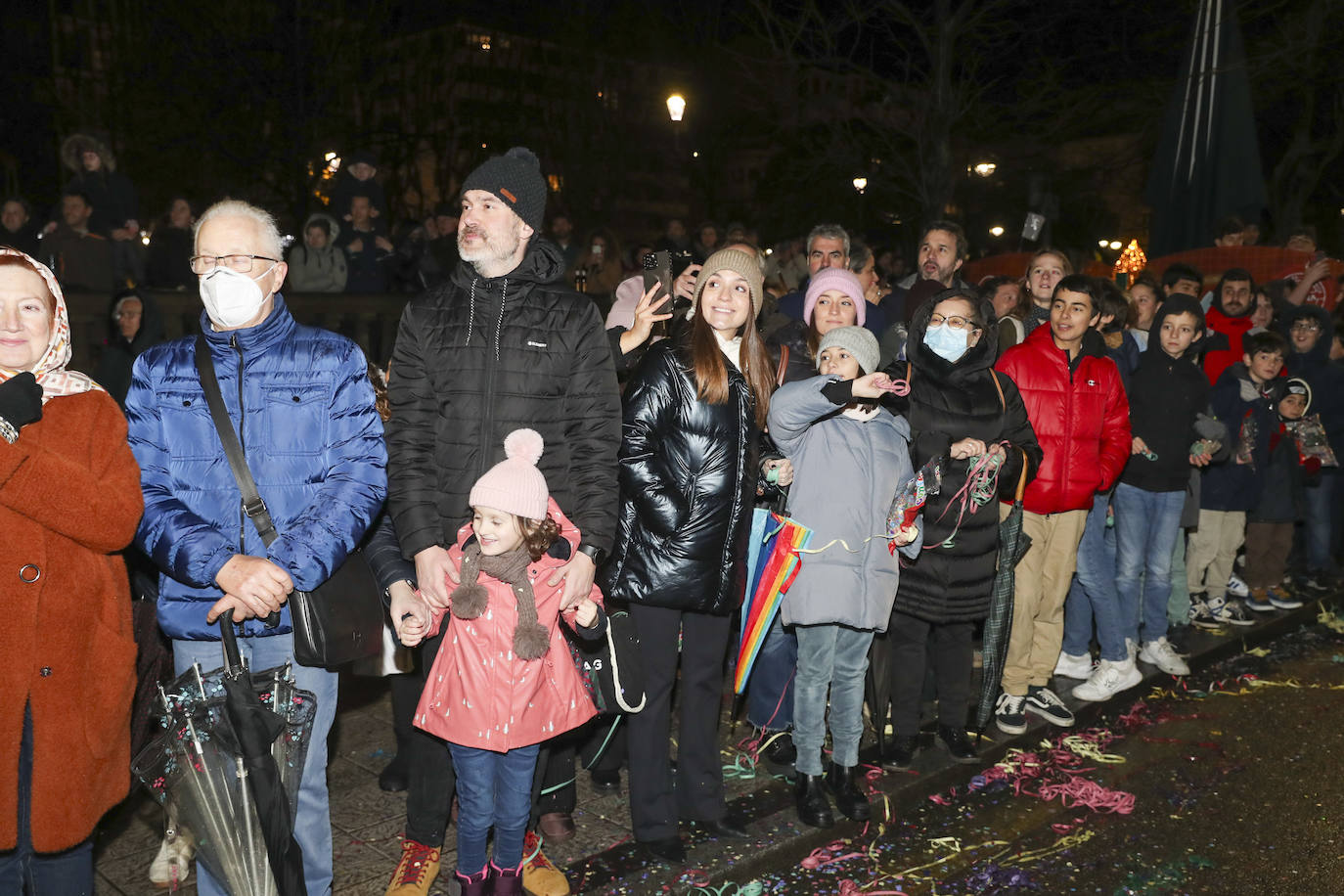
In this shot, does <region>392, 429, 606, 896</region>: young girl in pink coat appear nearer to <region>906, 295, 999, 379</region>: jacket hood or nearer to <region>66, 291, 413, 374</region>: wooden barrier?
<region>906, 295, 999, 379</region>: jacket hood

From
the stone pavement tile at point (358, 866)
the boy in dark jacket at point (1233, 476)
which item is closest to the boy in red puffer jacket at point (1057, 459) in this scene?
the boy in dark jacket at point (1233, 476)

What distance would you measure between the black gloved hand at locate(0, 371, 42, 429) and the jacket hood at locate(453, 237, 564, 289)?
1.40 m

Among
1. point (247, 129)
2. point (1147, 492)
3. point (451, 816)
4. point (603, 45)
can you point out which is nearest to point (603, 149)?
point (603, 45)

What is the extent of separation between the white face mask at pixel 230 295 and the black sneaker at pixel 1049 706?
466 cm

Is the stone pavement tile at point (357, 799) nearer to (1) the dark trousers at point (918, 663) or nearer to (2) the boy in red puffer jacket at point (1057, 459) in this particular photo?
(1) the dark trousers at point (918, 663)

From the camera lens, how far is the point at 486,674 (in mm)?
3633

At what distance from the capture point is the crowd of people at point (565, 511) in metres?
3.22

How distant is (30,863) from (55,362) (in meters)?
1.48

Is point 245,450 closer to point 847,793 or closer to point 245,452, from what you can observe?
point 245,452

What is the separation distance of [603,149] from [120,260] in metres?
17.0

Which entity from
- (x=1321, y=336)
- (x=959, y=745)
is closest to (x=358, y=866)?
(x=959, y=745)

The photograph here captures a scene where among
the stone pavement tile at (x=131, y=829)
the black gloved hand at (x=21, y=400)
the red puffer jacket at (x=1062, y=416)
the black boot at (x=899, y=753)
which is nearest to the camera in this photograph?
the black gloved hand at (x=21, y=400)

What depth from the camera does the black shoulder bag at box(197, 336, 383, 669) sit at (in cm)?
336

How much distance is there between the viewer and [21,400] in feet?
9.82
